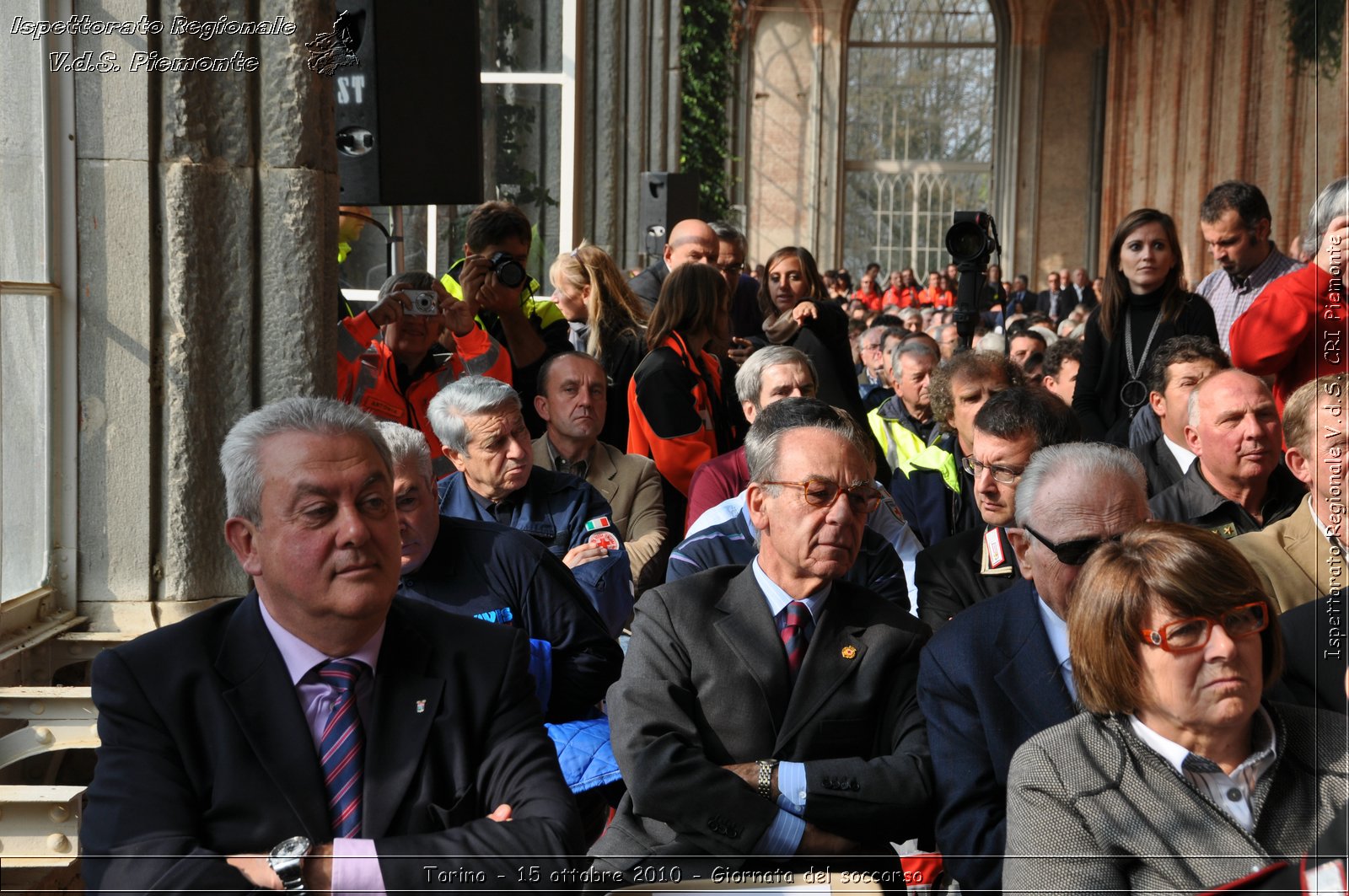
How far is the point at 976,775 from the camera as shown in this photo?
9.07 feet

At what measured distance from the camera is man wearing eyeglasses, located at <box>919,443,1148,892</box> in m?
2.75

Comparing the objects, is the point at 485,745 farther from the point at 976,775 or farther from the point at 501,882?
the point at 976,775

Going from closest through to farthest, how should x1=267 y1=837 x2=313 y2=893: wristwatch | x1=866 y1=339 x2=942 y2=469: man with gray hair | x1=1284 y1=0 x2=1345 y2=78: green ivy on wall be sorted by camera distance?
x1=267 y1=837 x2=313 y2=893: wristwatch, x1=866 y1=339 x2=942 y2=469: man with gray hair, x1=1284 y1=0 x2=1345 y2=78: green ivy on wall

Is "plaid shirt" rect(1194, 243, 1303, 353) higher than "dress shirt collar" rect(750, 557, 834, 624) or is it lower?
higher

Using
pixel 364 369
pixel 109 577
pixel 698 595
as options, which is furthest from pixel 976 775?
pixel 364 369

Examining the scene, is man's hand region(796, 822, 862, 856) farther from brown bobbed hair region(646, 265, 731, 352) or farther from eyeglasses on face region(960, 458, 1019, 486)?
brown bobbed hair region(646, 265, 731, 352)

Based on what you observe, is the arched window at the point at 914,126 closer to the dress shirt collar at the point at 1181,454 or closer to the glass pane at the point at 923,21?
A: the glass pane at the point at 923,21

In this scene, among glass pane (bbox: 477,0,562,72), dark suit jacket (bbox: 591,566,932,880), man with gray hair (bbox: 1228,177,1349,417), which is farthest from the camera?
glass pane (bbox: 477,0,562,72)

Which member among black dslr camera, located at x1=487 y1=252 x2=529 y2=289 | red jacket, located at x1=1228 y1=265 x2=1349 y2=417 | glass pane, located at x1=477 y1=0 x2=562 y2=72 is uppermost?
glass pane, located at x1=477 y1=0 x2=562 y2=72

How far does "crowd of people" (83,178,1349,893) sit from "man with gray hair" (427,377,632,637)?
0.01 m

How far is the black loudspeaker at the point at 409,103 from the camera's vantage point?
5125 millimetres

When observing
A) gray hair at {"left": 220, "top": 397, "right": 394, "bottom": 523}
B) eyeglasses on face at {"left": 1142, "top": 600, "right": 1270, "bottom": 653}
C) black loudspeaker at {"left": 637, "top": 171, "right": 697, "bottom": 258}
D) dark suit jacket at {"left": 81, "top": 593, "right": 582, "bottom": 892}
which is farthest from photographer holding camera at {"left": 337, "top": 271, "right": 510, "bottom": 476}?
black loudspeaker at {"left": 637, "top": 171, "right": 697, "bottom": 258}

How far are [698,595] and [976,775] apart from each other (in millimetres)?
722

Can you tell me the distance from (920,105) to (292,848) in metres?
30.4
